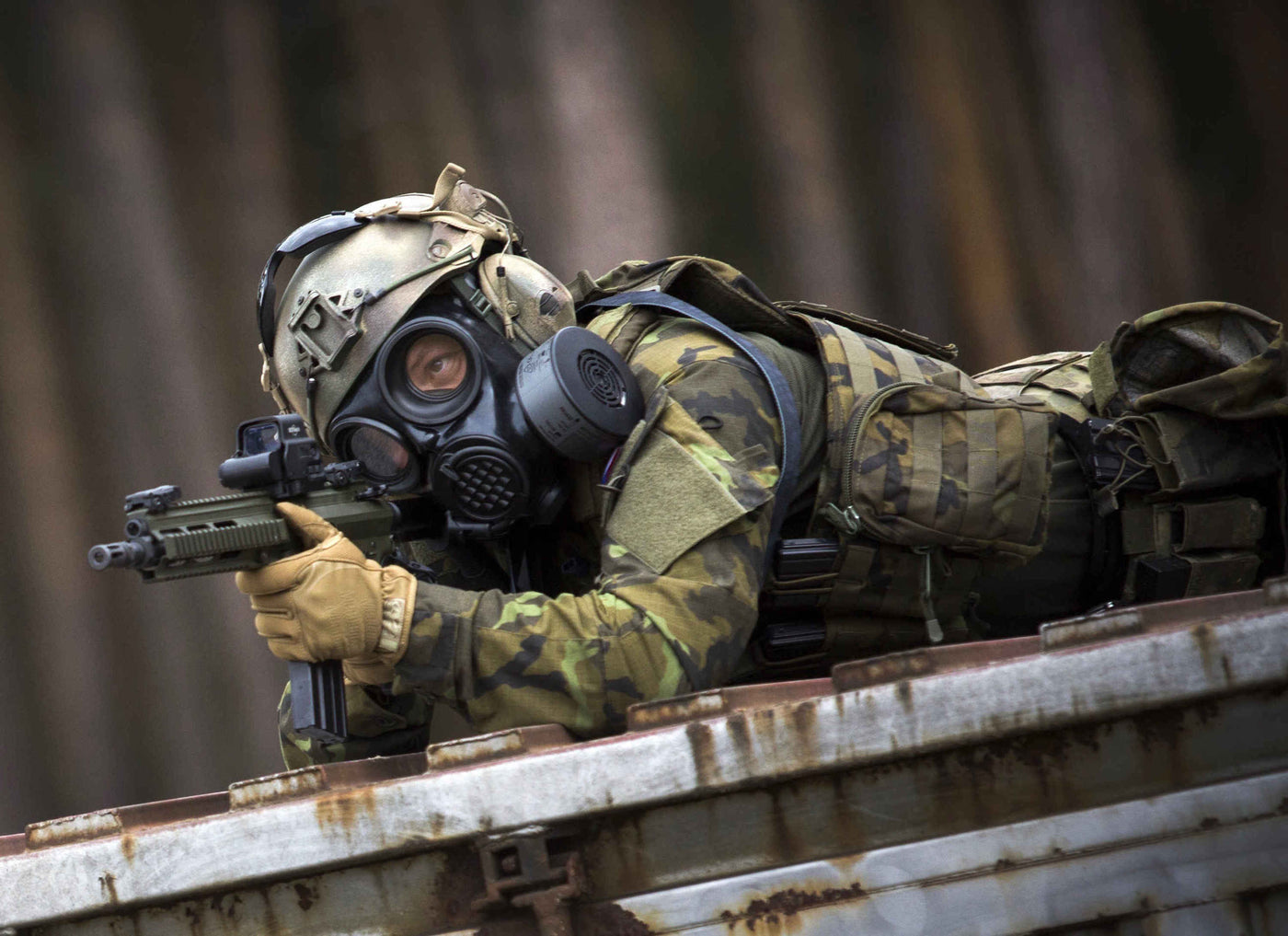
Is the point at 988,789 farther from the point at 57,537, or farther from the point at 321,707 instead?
the point at 57,537

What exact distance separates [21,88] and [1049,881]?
3.02m

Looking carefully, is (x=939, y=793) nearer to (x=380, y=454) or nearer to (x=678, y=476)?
(x=678, y=476)

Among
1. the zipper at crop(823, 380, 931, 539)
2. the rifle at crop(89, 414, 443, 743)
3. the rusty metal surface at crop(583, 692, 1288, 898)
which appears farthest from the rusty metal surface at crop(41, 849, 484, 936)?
the zipper at crop(823, 380, 931, 539)

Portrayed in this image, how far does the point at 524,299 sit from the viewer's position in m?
1.92

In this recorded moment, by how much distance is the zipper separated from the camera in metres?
1.78

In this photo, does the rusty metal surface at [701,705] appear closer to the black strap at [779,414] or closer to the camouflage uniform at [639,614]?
the camouflage uniform at [639,614]

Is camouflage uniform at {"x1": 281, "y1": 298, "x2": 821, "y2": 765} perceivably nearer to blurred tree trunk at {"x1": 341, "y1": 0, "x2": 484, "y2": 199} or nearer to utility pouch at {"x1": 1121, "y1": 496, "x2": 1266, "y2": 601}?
utility pouch at {"x1": 1121, "y1": 496, "x2": 1266, "y2": 601}

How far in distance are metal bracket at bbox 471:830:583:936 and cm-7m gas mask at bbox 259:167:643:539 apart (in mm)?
662

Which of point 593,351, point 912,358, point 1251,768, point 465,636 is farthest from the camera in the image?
point 912,358

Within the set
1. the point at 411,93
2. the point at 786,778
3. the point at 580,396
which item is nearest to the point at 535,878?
the point at 786,778

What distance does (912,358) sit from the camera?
2.03 meters

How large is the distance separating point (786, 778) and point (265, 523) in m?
0.75

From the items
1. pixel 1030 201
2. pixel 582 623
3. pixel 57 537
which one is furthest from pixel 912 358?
pixel 57 537

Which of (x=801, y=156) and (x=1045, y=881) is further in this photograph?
(x=801, y=156)
